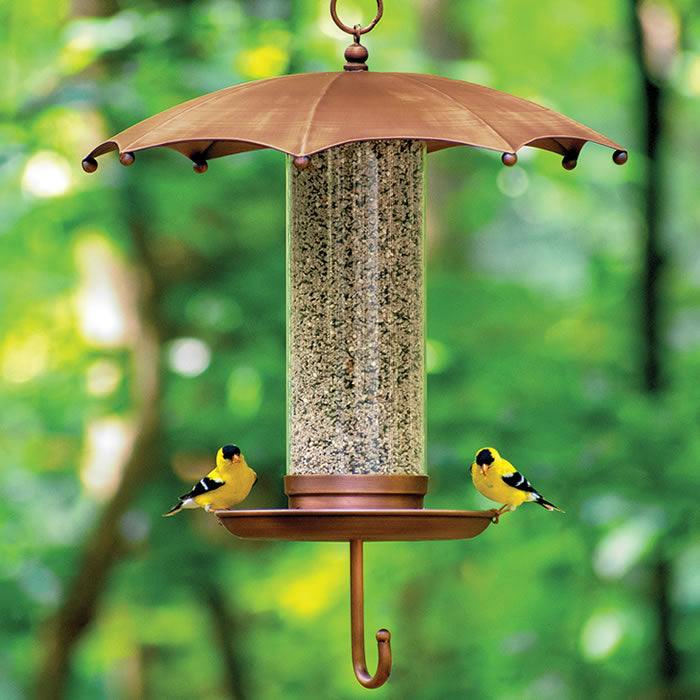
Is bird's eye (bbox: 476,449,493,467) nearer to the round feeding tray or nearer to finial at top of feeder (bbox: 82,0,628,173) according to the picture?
the round feeding tray

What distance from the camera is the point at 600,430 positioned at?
707 centimetres

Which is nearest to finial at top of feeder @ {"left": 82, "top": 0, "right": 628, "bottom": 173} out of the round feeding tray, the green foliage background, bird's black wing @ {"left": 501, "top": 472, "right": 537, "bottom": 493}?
the round feeding tray

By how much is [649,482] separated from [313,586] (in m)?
5.06

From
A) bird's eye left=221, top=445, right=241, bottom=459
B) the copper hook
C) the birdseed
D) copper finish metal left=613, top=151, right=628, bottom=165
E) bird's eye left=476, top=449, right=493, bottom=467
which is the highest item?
copper finish metal left=613, top=151, right=628, bottom=165

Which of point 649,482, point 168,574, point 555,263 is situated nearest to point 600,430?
point 649,482

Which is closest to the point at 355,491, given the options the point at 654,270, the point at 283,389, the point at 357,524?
the point at 357,524

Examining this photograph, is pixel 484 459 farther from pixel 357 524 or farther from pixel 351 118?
pixel 351 118

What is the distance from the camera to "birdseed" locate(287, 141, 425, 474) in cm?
363

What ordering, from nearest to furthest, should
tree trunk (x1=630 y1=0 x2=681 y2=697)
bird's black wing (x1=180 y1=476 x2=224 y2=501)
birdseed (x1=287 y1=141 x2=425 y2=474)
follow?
birdseed (x1=287 y1=141 x2=425 y2=474), bird's black wing (x1=180 y1=476 x2=224 y2=501), tree trunk (x1=630 y1=0 x2=681 y2=697)

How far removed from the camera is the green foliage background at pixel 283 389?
6938 mm

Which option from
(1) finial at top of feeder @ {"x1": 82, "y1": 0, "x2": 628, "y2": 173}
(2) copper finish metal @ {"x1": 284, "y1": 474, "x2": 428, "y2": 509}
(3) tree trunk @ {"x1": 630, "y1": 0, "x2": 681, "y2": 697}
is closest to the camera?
(1) finial at top of feeder @ {"x1": 82, "y1": 0, "x2": 628, "y2": 173}

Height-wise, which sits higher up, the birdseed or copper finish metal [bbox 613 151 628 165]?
copper finish metal [bbox 613 151 628 165]

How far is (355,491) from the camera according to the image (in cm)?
346

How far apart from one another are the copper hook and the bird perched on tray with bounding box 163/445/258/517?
0.57 meters
